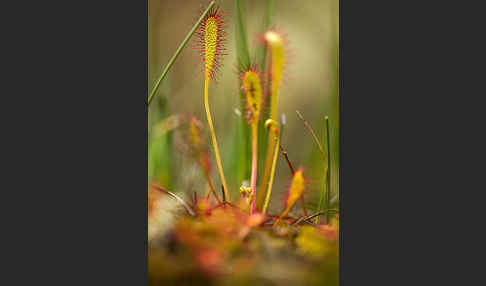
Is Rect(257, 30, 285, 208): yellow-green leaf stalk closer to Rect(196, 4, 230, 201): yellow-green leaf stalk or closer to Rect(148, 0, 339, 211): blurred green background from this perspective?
Rect(148, 0, 339, 211): blurred green background

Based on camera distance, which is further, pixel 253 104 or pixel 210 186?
pixel 210 186

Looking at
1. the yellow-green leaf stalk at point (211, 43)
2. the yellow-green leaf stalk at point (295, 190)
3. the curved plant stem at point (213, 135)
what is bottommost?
the yellow-green leaf stalk at point (295, 190)

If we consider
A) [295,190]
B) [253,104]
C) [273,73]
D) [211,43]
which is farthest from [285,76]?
[295,190]

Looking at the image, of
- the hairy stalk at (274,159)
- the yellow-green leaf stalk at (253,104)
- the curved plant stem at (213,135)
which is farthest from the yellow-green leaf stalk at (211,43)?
the hairy stalk at (274,159)

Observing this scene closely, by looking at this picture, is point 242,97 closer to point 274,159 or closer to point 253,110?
point 253,110

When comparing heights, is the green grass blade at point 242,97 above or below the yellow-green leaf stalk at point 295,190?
above

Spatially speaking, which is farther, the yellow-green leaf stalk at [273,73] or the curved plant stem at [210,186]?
the curved plant stem at [210,186]

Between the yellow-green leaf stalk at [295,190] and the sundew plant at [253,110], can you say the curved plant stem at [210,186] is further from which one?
the yellow-green leaf stalk at [295,190]
